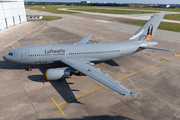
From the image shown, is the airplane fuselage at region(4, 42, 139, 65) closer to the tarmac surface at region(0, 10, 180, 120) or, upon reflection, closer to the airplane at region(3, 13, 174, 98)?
the airplane at region(3, 13, 174, 98)

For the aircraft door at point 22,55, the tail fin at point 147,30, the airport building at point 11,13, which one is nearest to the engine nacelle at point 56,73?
the aircraft door at point 22,55

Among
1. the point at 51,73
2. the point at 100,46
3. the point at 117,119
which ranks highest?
the point at 100,46

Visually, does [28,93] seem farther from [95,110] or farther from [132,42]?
[132,42]

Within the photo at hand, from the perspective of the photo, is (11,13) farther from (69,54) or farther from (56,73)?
(56,73)

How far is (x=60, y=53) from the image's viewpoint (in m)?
23.2

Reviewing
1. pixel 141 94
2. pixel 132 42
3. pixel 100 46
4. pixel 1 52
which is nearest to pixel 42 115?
pixel 141 94

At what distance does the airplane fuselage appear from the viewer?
75.0ft

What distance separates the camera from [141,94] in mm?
18500

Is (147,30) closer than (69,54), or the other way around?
(69,54)

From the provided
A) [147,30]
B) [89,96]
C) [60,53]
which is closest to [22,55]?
[60,53]

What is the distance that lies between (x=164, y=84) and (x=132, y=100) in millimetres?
7750

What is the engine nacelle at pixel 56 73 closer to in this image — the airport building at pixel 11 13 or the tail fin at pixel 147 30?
the tail fin at pixel 147 30

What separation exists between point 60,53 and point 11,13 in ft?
211

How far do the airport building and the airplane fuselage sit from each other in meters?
50.4
